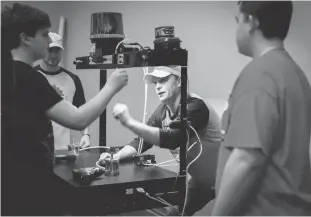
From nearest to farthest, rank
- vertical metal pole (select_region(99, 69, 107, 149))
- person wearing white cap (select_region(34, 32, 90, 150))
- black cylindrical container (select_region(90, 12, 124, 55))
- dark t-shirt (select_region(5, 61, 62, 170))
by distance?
dark t-shirt (select_region(5, 61, 62, 170)) < black cylindrical container (select_region(90, 12, 124, 55)) < vertical metal pole (select_region(99, 69, 107, 149)) < person wearing white cap (select_region(34, 32, 90, 150))

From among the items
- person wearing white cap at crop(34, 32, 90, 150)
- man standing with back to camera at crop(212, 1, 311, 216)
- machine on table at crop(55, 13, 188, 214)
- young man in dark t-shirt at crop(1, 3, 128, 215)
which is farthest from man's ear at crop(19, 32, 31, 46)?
person wearing white cap at crop(34, 32, 90, 150)

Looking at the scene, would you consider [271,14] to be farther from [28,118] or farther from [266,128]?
[28,118]

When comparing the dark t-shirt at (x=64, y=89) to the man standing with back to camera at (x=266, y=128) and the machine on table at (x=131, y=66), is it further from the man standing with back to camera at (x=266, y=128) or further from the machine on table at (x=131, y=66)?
the man standing with back to camera at (x=266, y=128)

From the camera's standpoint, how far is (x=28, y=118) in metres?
1.25

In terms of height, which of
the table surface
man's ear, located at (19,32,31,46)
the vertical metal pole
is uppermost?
man's ear, located at (19,32,31,46)

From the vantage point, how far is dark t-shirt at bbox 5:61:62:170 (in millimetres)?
1233

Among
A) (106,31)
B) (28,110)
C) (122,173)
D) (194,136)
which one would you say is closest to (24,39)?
(28,110)

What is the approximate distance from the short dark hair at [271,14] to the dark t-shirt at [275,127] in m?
0.06

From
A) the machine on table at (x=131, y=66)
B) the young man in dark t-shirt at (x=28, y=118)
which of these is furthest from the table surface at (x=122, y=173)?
the young man in dark t-shirt at (x=28, y=118)

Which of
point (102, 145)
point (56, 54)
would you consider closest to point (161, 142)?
point (102, 145)

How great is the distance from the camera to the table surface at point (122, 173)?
4.90ft

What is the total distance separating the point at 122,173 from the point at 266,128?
78 centimetres

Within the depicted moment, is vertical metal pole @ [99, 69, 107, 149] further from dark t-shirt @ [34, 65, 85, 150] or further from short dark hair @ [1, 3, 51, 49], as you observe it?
Result: short dark hair @ [1, 3, 51, 49]

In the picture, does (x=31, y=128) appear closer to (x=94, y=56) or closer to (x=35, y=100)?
(x=35, y=100)
